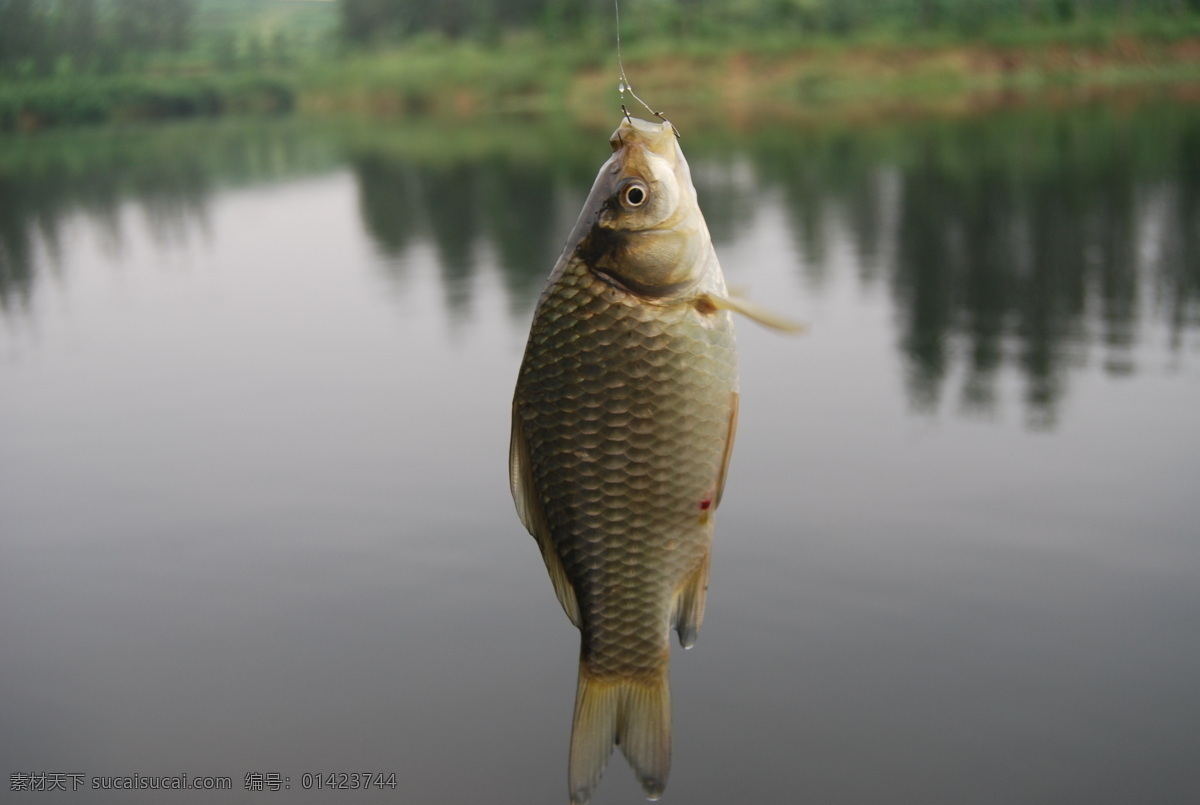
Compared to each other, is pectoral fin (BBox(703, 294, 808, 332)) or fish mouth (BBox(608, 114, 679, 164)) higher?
fish mouth (BBox(608, 114, 679, 164))

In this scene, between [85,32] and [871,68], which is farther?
[85,32]

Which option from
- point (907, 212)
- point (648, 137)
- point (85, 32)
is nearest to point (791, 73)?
point (907, 212)

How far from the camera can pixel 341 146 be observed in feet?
153

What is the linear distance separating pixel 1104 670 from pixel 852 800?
204 cm

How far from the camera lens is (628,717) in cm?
197

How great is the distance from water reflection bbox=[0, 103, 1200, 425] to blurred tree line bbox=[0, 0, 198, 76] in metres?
5.01

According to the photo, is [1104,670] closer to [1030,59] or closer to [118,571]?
[118,571]

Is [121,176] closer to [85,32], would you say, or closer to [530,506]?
[85,32]

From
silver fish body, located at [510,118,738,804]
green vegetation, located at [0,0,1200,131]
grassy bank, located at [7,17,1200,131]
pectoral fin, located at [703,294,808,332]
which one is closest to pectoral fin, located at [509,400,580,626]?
silver fish body, located at [510,118,738,804]

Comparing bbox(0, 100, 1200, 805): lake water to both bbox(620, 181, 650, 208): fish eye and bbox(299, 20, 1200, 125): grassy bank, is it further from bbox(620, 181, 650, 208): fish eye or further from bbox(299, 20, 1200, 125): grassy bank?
bbox(299, 20, 1200, 125): grassy bank

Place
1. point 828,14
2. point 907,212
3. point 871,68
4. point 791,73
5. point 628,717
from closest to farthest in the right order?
point 628,717, point 907,212, point 871,68, point 791,73, point 828,14

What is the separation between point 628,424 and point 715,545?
24.1 feet

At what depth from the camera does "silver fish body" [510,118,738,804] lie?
1838 mm

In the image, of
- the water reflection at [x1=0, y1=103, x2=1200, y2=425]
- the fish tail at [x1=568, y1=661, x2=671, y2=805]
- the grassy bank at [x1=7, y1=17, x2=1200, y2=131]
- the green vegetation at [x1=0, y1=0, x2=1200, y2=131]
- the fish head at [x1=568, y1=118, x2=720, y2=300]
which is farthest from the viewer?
the green vegetation at [x1=0, y1=0, x2=1200, y2=131]
